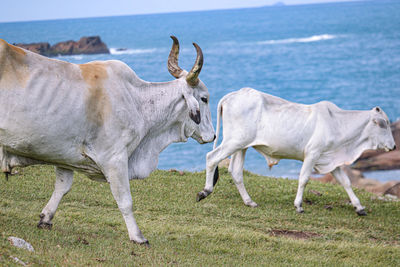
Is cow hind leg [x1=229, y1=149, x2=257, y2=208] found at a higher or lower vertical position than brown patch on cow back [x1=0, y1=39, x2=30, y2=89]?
lower

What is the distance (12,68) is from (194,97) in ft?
7.54

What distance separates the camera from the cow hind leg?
10.4 metres

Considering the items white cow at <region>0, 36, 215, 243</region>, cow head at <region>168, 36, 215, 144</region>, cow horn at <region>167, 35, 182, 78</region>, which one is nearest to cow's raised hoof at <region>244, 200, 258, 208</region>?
cow head at <region>168, 36, 215, 144</region>

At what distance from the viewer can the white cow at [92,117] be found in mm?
5887

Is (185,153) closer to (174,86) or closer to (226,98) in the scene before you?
(226,98)

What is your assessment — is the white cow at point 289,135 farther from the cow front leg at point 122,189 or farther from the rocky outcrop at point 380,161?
the rocky outcrop at point 380,161

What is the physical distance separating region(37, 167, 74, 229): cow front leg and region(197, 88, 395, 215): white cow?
3.47m

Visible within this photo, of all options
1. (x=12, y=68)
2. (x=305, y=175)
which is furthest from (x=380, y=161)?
(x=12, y=68)

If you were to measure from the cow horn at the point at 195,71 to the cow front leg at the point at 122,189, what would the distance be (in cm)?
132

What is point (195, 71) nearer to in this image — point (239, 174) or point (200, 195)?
point (200, 195)

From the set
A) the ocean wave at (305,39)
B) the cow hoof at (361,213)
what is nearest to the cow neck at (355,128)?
the cow hoof at (361,213)

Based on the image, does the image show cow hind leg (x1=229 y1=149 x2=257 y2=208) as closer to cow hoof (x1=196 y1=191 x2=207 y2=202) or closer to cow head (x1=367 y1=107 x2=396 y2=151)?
cow hoof (x1=196 y1=191 x2=207 y2=202)

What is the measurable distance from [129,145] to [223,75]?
229 ft

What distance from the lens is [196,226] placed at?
857 centimetres
